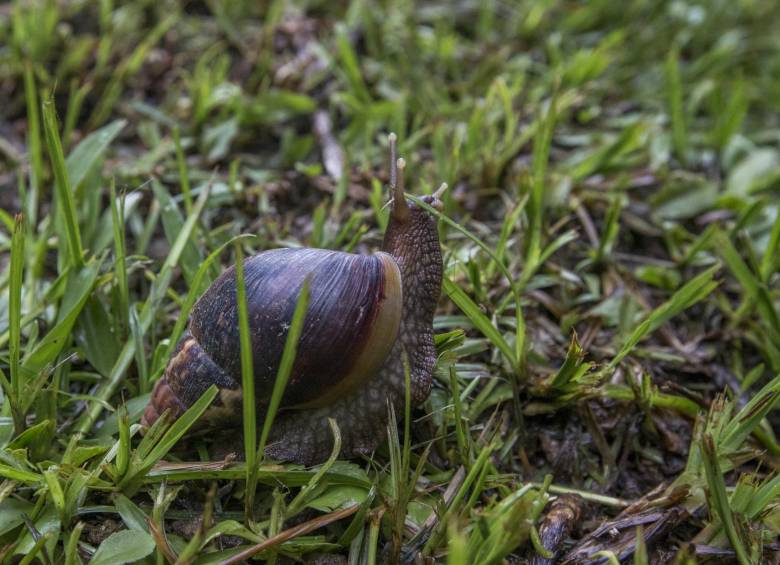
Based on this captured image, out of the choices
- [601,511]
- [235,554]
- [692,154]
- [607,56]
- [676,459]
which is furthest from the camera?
[607,56]

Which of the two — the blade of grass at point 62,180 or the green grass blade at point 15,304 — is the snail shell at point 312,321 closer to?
the green grass blade at point 15,304

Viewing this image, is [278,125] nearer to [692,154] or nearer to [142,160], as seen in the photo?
[142,160]

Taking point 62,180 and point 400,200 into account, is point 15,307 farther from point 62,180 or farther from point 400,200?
point 400,200

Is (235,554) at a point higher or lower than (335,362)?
lower

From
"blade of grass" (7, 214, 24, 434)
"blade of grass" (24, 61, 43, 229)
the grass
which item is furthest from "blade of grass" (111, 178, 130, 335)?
"blade of grass" (24, 61, 43, 229)

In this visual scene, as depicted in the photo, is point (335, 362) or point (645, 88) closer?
point (335, 362)

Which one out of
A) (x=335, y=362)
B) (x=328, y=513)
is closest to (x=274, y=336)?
(x=335, y=362)

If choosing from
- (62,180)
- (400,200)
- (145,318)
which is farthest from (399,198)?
(62,180)

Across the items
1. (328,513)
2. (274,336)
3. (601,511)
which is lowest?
(601,511)
